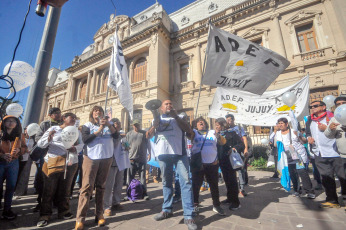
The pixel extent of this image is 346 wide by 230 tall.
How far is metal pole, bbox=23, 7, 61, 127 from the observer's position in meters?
4.40

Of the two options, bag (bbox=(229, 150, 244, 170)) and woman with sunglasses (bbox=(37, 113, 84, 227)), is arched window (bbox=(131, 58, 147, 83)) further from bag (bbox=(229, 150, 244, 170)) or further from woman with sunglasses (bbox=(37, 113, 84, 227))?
bag (bbox=(229, 150, 244, 170))

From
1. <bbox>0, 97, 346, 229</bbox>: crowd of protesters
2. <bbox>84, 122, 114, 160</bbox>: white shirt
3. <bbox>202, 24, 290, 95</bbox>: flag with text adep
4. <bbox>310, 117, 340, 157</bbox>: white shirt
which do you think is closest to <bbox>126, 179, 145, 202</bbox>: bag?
<bbox>0, 97, 346, 229</bbox>: crowd of protesters

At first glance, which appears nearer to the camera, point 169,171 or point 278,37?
point 169,171

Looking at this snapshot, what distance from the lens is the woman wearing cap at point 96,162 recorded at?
236cm

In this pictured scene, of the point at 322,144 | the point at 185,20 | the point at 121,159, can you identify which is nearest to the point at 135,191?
the point at 121,159

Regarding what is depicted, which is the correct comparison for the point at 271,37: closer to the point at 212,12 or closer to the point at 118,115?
the point at 212,12

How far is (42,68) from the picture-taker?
4.61 metres

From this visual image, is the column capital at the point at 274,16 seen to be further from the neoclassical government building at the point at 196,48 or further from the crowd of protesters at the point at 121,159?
the crowd of protesters at the point at 121,159

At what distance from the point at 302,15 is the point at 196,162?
14.1 meters

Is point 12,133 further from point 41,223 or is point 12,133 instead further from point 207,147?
point 207,147

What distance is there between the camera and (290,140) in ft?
12.8

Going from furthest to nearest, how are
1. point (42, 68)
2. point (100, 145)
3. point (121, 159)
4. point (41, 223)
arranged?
point (42, 68), point (121, 159), point (100, 145), point (41, 223)

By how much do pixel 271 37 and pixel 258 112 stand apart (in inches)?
334

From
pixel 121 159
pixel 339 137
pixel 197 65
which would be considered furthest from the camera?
pixel 197 65
